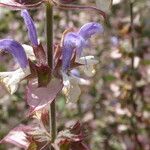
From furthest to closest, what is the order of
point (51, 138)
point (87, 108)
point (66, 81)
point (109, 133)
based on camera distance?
point (87, 108) < point (109, 133) < point (51, 138) < point (66, 81)

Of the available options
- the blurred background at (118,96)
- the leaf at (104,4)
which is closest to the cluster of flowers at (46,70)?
the leaf at (104,4)

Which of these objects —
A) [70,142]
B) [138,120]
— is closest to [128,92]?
[138,120]

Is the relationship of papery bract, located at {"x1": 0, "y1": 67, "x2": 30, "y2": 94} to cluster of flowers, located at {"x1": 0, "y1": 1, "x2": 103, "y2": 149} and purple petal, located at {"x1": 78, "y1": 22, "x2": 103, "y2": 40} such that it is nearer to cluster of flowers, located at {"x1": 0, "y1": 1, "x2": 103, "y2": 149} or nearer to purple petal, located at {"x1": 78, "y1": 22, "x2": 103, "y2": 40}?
cluster of flowers, located at {"x1": 0, "y1": 1, "x2": 103, "y2": 149}

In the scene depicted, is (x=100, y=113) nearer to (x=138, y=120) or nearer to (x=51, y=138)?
(x=138, y=120)

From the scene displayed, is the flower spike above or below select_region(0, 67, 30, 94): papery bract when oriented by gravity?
above

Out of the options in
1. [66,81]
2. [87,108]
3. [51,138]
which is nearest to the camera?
[66,81]

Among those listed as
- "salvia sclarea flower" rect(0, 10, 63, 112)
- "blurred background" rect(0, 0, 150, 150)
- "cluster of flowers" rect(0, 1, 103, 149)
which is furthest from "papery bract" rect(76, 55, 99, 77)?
"blurred background" rect(0, 0, 150, 150)

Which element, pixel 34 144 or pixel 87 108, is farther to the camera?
pixel 87 108

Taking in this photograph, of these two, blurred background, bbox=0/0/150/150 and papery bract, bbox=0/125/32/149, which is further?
blurred background, bbox=0/0/150/150

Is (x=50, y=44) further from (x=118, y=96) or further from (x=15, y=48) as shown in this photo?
(x=118, y=96)
